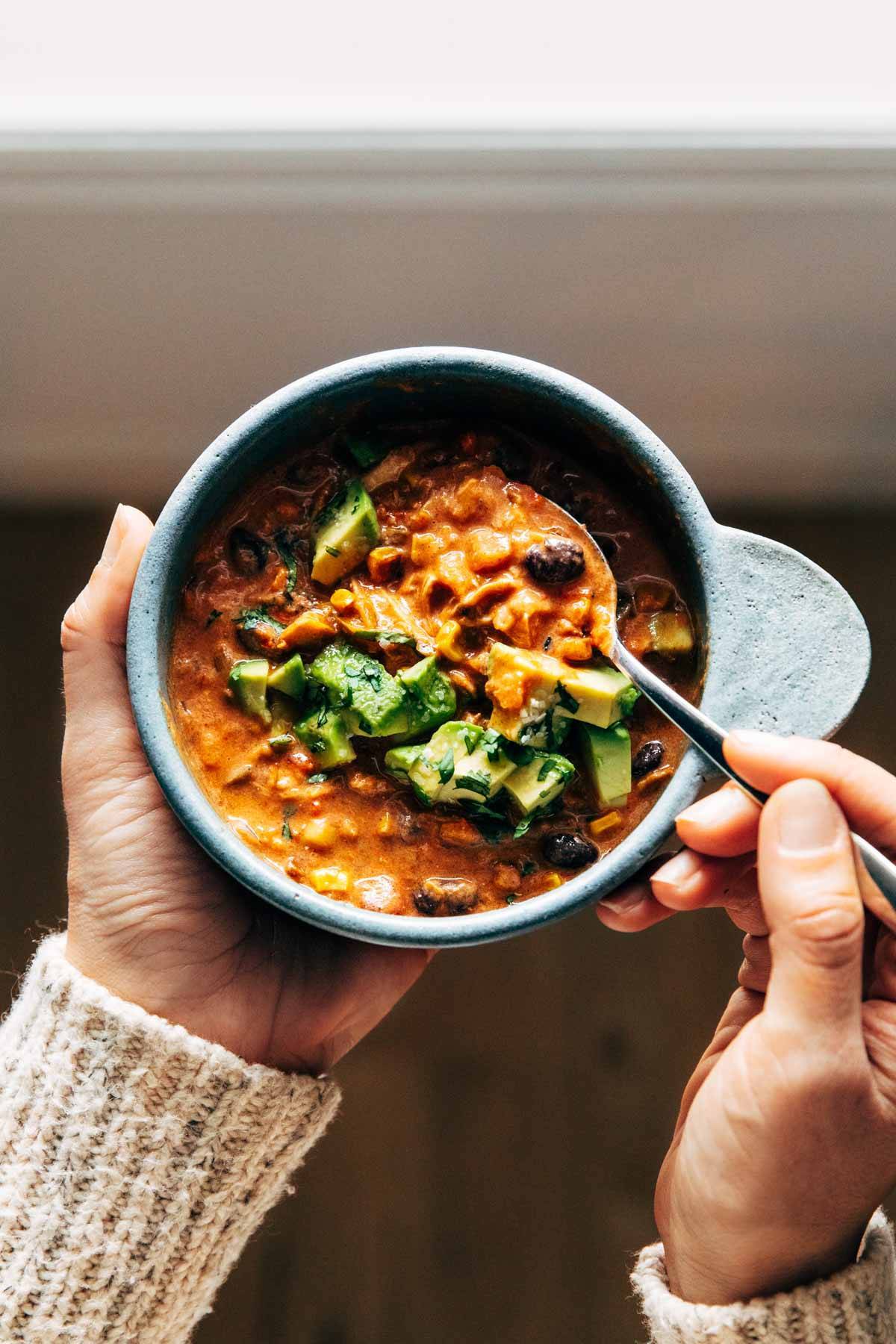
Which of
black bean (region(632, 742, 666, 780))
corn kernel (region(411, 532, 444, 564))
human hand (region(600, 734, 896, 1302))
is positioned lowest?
human hand (region(600, 734, 896, 1302))

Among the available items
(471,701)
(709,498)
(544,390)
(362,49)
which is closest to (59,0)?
(362,49)

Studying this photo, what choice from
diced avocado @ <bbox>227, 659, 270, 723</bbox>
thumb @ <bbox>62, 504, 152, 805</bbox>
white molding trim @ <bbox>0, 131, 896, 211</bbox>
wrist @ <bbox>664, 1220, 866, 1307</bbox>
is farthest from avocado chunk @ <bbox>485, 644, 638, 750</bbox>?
white molding trim @ <bbox>0, 131, 896, 211</bbox>

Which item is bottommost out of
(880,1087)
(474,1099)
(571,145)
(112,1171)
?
(474,1099)

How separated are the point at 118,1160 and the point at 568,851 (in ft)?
1.92

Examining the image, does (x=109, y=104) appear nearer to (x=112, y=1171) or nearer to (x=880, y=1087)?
(x=112, y=1171)

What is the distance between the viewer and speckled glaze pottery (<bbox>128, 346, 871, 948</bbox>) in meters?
1.08

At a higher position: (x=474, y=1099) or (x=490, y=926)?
Result: (x=490, y=926)

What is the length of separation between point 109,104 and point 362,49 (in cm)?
29

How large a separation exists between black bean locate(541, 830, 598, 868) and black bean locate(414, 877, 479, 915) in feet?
0.25

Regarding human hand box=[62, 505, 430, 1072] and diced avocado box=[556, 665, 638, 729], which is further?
human hand box=[62, 505, 430, 1072]

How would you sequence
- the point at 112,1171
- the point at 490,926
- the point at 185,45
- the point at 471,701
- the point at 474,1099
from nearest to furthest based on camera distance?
1. the point at 490,926
2. the point at 471,701
3. the point at 112,1171
4. the point at 185,45
5. the point at 474,1099

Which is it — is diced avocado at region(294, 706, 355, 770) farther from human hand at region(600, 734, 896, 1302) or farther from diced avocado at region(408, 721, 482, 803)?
human hand at region(600, 734, 896, 1302)

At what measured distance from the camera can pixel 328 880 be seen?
115 centimetres

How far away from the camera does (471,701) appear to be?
1167mm
